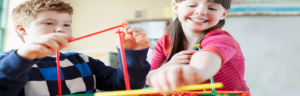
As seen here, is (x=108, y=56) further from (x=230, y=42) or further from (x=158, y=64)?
(x=230, y=42)

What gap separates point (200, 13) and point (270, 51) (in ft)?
1.97

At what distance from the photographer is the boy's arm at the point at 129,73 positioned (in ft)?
1.77

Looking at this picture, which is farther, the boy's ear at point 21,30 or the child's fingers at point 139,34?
the boy's ear at point 21,30

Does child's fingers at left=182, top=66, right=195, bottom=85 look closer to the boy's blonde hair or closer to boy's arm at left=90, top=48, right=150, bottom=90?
boy's arm at left=90, top=48, right=150, bottom=90

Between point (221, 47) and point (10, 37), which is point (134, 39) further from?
point (10, 37)

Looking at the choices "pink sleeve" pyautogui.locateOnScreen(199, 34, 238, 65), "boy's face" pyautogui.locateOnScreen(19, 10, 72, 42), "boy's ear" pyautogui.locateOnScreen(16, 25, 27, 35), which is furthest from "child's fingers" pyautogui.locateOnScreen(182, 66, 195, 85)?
"boy's ear" pyautogui.locateOnScreen(16, 25, 27, 35)

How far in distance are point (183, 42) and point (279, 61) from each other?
552mm

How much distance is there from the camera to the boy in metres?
0.52

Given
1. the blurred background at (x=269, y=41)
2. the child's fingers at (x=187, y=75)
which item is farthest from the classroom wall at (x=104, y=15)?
the child's fingers at (x=187, y=75)

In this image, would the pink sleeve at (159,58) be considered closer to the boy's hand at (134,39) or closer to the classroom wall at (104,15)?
the boy's hand at (134,39)

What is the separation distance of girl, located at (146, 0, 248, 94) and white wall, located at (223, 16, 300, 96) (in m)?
0.35

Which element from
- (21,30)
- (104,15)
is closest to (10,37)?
(104,15)

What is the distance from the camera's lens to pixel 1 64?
0.38 m

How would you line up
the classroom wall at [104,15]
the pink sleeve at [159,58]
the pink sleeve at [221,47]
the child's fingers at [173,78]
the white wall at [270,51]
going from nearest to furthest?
1. the child's fingers at [173,78]
2. the pink sleeve at [221,47]
3. the pink sleeve at [159,58]
4. the white wall at [270,51]
5. the classroom wall at [104,15]
